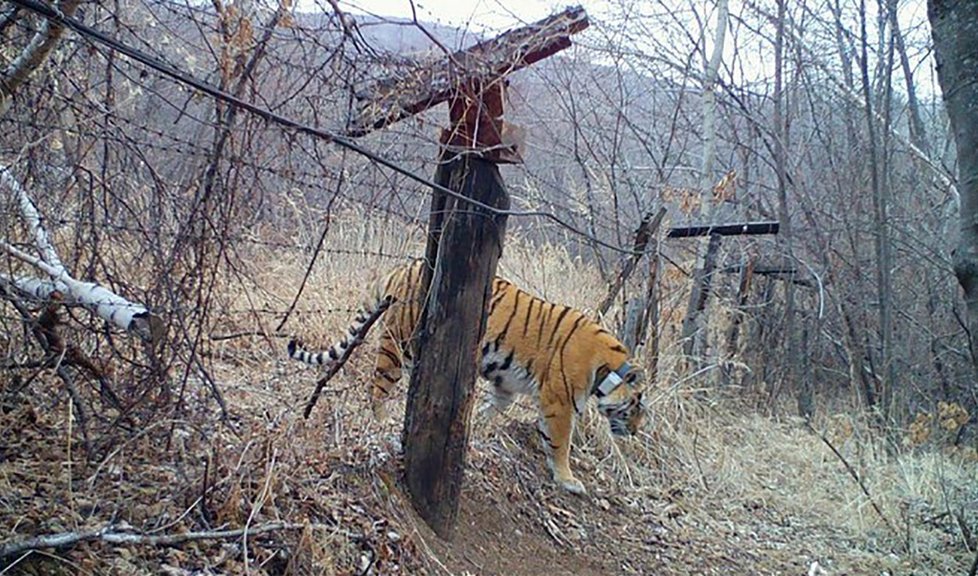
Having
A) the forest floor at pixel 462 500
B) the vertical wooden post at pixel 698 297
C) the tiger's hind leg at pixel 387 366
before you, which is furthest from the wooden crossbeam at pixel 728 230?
the tiger's hind leg at pixel 387 366

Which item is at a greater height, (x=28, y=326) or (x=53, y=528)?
(x=28, y=326)

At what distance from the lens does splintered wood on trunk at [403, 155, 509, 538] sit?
11.1 feet

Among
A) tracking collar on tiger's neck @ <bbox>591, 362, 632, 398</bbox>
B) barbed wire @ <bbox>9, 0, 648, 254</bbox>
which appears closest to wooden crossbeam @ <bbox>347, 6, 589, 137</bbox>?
barbed wire @ <bbox>9, 0, 648, 254</bbox>

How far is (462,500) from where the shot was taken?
4.01m

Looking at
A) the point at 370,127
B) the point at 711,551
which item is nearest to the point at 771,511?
the point at 711,551

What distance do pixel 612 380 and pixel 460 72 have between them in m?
2.72

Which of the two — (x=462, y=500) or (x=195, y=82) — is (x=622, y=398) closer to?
(x=462, y=500)

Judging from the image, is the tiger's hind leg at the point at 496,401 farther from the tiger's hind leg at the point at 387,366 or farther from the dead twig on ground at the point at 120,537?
the dead twig on ground at the point at 120,537

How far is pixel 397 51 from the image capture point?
3039mm

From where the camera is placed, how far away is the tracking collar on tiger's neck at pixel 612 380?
17.2 feet

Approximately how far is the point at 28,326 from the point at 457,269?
60.9 inches

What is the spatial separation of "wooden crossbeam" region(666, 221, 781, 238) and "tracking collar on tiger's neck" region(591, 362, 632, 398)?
5.90 feet

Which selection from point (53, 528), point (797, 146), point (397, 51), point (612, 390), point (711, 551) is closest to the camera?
point (53, 528)

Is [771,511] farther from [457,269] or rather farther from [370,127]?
[370,127]
